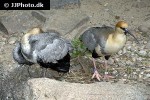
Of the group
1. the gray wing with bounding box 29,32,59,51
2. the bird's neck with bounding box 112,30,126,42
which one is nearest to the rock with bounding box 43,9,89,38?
the gray wing with bounding box 29,32,59,51

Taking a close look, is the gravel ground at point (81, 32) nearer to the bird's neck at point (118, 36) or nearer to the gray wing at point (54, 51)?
the gray wing at point (54, 51)

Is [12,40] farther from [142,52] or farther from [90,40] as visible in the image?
[142,52]

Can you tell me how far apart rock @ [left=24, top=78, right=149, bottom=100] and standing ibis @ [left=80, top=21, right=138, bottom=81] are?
63cm

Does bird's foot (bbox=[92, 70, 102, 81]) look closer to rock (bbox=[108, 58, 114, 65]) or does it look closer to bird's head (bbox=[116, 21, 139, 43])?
rock (bbox=[108, 58, 114, 65])

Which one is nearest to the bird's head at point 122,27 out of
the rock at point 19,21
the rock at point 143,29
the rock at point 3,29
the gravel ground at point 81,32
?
the gravel ground at point 81,32

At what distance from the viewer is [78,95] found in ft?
13.6

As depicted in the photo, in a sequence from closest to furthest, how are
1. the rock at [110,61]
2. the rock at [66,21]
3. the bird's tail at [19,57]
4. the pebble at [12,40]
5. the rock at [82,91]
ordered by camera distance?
1. the rock at [82,91]
2. the bird's tail at [19,57]
3. the rock at [110,61]
4. the pebble at [12,40]
5. the rock at [66,21]

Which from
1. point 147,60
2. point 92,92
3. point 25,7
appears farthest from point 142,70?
point 25,7

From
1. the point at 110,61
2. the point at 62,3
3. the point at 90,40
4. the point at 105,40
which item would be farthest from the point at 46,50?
the point at 62,3

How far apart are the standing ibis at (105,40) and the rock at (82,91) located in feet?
2.06

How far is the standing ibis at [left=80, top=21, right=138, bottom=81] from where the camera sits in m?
4.77

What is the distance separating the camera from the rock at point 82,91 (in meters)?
4.12

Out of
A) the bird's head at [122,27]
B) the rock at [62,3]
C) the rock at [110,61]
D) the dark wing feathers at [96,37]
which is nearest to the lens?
the bird's head at [122,27]

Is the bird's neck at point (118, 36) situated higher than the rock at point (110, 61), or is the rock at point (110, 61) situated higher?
the bird's neck at point (118, 36)
